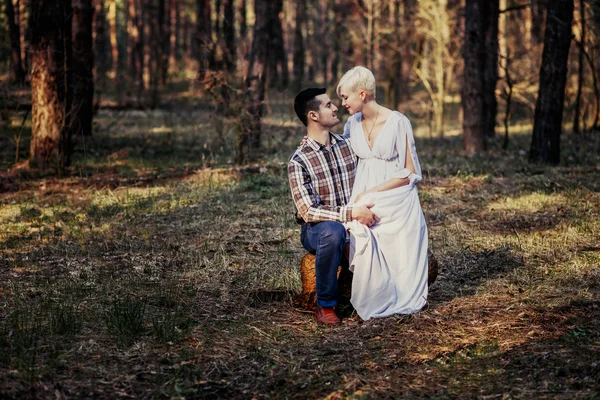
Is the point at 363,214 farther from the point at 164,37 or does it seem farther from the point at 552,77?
the point at 164,37

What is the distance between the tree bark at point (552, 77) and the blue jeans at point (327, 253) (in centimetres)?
812

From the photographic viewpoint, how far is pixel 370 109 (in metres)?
5.67

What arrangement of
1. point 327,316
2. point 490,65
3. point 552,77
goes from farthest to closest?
point 490,65, point 552,77, point 327,316

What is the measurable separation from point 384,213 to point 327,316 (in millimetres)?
907

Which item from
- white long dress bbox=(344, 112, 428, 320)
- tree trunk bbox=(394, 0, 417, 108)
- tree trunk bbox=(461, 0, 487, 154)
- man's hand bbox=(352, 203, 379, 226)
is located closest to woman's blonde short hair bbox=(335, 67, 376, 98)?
white long dress bbox=(344, 112, 428, 320)

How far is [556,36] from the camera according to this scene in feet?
40.5

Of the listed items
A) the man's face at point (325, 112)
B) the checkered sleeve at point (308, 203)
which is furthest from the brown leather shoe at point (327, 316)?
the man's face at point (325, 112)

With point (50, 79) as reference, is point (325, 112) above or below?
below

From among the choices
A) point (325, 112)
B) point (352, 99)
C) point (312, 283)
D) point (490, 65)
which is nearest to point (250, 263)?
point (312, 283)

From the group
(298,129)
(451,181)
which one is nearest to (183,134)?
(298,129)

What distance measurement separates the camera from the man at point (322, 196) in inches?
219

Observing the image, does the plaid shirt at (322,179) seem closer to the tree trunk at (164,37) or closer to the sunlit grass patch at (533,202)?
the sunlit grass patch at (533,202)

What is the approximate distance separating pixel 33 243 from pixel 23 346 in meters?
3.53

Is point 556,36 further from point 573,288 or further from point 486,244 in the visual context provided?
point 573,288
